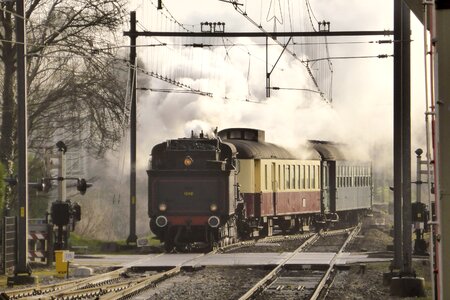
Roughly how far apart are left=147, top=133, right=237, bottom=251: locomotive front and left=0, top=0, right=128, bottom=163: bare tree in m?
2.02

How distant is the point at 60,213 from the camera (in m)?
23.6

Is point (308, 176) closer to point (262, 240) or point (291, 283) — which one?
point (262, 240)

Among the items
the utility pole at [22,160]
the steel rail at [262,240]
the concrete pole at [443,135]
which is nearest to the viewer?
the concrete pole at [443,135]

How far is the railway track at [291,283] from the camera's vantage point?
19195mm

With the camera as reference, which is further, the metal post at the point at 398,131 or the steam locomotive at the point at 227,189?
the steam locomotive at the point at 227,189

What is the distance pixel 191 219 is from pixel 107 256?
7.70 ft

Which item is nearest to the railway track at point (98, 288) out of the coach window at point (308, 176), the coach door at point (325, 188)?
the coach window at point (308, 176)

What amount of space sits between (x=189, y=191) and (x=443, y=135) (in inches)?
925

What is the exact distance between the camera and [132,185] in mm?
33406

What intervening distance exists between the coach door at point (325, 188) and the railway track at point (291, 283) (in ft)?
44.5

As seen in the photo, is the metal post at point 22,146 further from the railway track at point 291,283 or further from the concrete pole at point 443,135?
the concrete pole at point 443,135

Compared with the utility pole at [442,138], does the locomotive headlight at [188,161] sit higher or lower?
higher

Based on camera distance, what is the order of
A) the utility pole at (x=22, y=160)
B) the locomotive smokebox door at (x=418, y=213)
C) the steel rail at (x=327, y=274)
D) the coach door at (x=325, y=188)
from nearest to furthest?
the steel rail at (x=327, y=274) < the utility pole at (x=22, y=160) < the locomotive smokebox door at (x=418, y=213) < the coach door at (x=325, y=188)

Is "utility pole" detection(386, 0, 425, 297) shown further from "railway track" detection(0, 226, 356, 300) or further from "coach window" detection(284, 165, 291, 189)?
"coach window" detection(284, 165, 291, 189)
